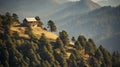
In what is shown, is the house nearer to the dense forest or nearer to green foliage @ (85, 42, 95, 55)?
the dense forest

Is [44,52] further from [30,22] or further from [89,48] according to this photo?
[89,48]

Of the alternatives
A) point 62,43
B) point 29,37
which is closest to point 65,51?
point 62,43

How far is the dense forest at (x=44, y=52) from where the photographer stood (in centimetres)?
15325

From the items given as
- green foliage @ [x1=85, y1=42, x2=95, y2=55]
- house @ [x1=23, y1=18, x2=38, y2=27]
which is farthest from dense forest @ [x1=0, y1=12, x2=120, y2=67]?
house @ [x1=23, y1=18, x2=38, y2=27]

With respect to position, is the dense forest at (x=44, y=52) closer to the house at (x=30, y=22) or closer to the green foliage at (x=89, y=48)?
the green foliage at (x=89, y=48)

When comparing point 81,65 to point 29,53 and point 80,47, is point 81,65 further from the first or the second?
point 29,53

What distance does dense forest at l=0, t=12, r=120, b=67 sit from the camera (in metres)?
153

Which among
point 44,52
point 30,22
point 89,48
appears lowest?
point 89,48

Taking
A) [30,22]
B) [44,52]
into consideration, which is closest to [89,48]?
[44,52]

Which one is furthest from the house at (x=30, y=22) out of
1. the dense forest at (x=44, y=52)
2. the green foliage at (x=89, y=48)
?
the green foliage at (x=89, y=48)

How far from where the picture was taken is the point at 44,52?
161 metres

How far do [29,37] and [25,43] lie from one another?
9521mm

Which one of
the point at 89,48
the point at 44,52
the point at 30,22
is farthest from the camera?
the point at 30,22

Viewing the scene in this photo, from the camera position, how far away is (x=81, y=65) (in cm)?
16925
